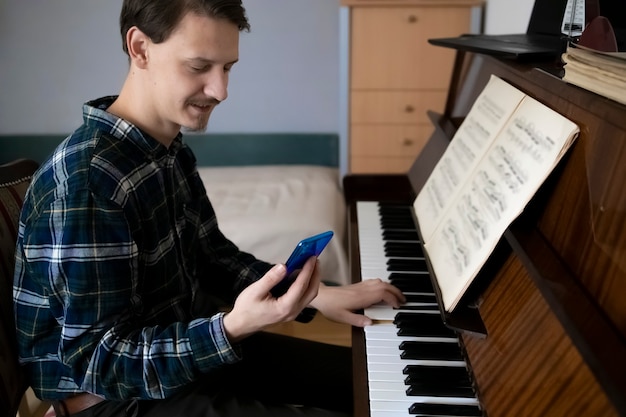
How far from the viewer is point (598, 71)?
727 mm

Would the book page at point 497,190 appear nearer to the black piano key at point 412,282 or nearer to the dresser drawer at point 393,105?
the black piano key at point 412,282

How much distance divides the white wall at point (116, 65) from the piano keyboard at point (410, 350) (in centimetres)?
180

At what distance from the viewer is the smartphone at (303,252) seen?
0.87 meters

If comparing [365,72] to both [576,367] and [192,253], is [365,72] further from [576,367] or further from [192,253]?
[576,367]

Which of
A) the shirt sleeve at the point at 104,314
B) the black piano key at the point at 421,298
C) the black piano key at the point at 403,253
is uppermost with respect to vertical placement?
the shirt sleeve at the point at 104,314

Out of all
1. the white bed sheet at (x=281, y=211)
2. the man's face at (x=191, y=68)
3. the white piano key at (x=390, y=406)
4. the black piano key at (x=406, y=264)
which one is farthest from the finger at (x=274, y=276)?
the white bed sheet at (x=281, y=211)

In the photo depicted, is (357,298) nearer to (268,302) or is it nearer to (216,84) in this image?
(268,302)

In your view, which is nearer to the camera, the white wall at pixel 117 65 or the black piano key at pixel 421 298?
the black piano key at pixel 421 298

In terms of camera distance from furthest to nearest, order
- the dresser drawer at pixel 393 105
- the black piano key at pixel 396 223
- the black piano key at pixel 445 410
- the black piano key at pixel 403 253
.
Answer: the dresser drawer at pixel 393 105
the black piano key at pixel 396 223
the black piano key at pixel 403 253
the black piano key at pixel 445 410

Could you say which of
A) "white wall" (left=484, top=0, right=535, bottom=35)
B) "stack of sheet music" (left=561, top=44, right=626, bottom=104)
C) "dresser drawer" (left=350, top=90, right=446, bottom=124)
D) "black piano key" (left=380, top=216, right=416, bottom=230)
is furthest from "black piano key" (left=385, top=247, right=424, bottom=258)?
"dresser drawer" (left=350, top=90, right=446, bottom=124)

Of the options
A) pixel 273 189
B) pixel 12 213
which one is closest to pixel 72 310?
pixel 12 213

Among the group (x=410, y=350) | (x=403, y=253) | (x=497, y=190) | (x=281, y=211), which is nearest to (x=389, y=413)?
(x=410, y=350)

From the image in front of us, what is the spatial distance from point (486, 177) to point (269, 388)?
1.95 feet

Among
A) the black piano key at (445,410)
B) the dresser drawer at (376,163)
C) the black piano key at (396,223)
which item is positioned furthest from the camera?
the dresser drawer at (376,163)
